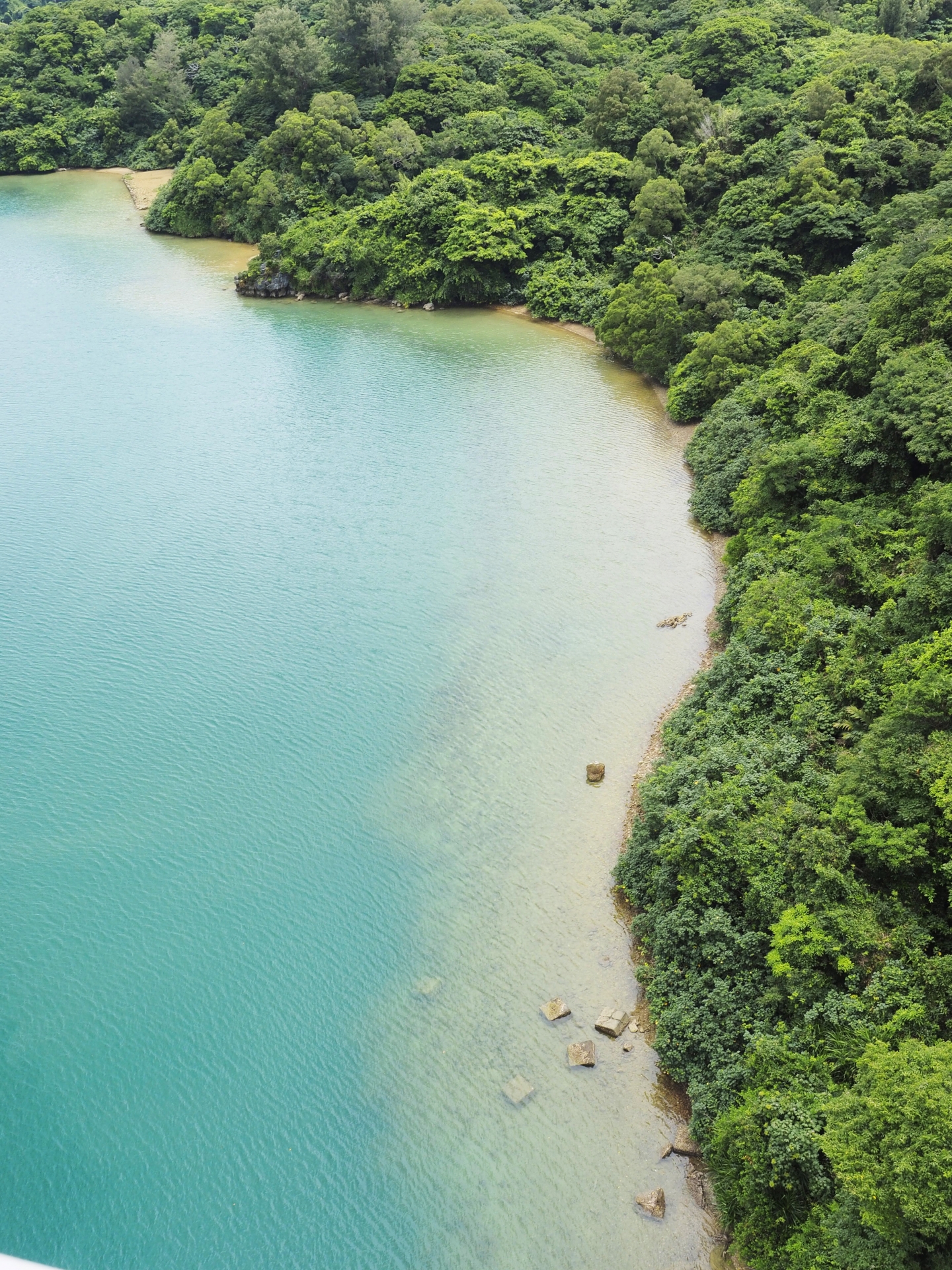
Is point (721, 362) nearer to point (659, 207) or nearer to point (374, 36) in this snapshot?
point (659, 207)

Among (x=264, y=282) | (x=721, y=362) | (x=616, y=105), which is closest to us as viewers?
(x=721, y=362)

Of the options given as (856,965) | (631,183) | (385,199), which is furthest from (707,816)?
(385,199)

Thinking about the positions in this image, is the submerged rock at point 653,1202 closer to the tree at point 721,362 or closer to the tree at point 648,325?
the tree at point 721,362

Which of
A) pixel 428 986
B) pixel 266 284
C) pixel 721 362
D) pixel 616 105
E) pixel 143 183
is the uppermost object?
pixel 616 105

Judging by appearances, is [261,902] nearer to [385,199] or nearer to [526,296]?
[526,296]

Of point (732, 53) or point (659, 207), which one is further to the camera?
point (732, 53)

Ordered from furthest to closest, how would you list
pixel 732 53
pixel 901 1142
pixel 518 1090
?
pixel 732 53, pixel 518 1090, pixel 901 1142

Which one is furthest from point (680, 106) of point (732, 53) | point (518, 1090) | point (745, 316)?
point (518, 1090)
